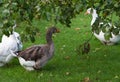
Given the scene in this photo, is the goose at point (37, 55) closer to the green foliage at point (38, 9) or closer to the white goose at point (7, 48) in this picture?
the white goose at point (7, 48)

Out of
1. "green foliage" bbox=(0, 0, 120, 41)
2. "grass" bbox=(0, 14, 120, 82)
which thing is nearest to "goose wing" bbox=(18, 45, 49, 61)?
"grass" bbox=(0, 14, 120, 82)

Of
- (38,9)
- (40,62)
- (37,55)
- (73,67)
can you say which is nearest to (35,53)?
(37,55)

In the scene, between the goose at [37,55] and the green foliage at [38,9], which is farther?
the goose at [37,55]

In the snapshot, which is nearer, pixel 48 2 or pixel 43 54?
pixel 48 2

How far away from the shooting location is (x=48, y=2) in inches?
164

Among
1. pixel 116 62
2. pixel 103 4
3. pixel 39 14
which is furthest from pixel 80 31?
pixel 39 14

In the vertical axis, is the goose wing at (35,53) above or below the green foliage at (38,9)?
below

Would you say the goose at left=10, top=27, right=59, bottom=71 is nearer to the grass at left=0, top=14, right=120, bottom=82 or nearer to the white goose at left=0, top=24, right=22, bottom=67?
the grass at left=0, top=14, right=120, bottom=82

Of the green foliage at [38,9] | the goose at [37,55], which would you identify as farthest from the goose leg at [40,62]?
the green foliage at [38,9]

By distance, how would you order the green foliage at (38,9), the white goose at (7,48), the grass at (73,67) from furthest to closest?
the white goose at (7,48), the grass at (73,67), the green foliage at (38,9)

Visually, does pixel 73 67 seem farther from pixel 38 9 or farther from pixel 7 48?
pixel 38 9

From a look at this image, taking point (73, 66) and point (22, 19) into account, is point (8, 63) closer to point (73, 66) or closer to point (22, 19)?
point (73, 66)

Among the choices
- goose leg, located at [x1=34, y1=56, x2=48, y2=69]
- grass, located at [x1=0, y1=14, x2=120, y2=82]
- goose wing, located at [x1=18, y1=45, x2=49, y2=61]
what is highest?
goose wing, located at [x1=18, y1=45, x2=49, y2=61]

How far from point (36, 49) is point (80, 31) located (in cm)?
422
